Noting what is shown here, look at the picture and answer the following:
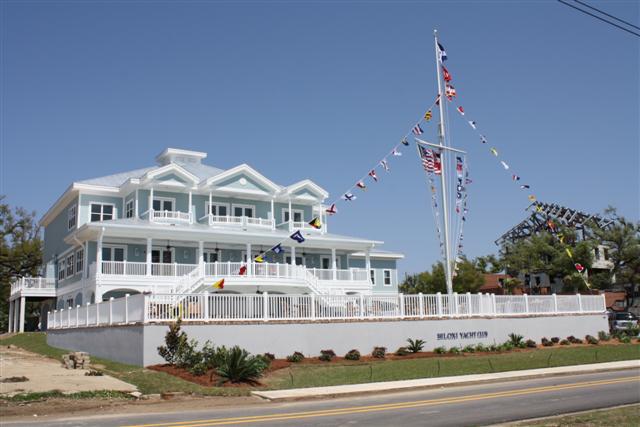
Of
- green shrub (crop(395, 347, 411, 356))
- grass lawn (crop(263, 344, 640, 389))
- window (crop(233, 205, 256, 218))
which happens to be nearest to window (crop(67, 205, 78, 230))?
window (crop(233, 205, 256, 218))

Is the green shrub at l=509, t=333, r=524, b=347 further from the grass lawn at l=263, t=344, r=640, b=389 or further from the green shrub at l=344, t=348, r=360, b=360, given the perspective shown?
the green shrub at l=344, t=348, r=360, b=360

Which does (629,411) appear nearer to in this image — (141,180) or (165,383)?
(165,383)

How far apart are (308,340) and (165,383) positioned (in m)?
7.28

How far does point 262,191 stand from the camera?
4256 centimetres

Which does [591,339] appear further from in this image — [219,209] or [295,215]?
[219,209]

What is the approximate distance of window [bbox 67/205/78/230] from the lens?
41062 mm

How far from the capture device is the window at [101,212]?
133 ft

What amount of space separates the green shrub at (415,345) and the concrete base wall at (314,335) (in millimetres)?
252

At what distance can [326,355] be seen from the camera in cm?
2339

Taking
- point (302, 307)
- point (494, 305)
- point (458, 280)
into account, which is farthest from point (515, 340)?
point (458, 280)

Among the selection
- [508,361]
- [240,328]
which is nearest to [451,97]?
[508,361]

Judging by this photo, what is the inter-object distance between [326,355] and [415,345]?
451cm

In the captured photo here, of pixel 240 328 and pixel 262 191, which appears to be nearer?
pixel 240 328

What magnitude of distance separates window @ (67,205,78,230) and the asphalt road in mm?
29809
